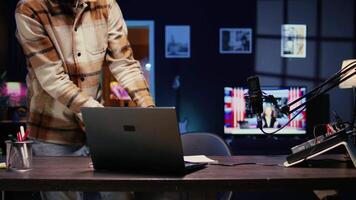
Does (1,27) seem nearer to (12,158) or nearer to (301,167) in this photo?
(12,158)

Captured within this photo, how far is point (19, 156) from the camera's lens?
1611mm

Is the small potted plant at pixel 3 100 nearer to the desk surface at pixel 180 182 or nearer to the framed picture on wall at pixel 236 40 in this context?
the framed picture on wall at pixel 236 40

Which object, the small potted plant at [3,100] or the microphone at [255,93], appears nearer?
the microphone at [255,93]

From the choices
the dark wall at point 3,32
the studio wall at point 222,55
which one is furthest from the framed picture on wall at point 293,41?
the dark wall at point 3,32

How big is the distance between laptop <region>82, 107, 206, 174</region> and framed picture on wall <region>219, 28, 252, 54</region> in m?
4.26

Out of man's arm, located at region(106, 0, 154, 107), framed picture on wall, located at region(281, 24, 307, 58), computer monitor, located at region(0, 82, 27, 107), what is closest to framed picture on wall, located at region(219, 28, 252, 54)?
framed picture on wall, located at region(281, 24, 307, 58)

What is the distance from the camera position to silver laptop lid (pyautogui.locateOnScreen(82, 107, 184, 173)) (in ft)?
4.74

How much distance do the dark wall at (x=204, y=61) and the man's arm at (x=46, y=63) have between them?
12.4 ft

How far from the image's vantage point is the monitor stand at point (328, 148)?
1.63 metres

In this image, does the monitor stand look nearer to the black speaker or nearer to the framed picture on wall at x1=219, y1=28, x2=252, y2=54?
the black speaker

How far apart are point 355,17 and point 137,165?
16.2 ft

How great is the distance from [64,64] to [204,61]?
381 cm

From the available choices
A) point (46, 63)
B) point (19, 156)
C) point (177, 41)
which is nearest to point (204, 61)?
point (177, 41)

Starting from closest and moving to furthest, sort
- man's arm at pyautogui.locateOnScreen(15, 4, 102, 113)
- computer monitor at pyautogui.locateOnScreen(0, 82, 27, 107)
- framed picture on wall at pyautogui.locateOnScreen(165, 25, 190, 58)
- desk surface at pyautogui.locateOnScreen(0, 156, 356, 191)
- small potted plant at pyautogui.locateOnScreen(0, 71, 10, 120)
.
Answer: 1. desk surface at pyautogui.locateOnScreen(0, 156, 356, 191)
2. man's arm at pyautogui.locateOnScreen(15, 4, 102, 113)
3. small potted plant at pyautogui.locateOnScreen(0, 71, 10, 120)
4. computer monitor at pyautogui.locateOnScreen(0, 82, 27, 107)
5. framed picture on wall at pyautogui.locateOnScreen(165, 25, 190, 58)
